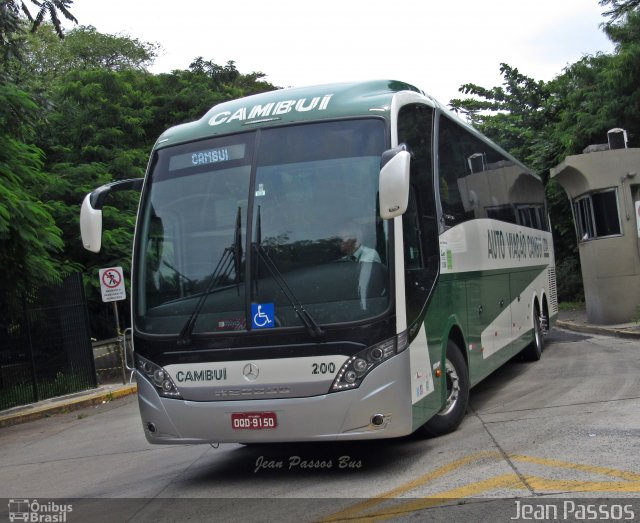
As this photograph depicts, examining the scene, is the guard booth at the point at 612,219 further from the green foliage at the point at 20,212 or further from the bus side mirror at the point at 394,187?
the bus side mirror at the point at 394,187

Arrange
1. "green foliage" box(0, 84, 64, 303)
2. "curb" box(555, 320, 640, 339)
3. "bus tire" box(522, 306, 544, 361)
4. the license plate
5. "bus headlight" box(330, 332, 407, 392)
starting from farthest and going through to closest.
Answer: "curb" box(555, 320, 640, 339) → "green foliage" box(0, 84, 64, 303) → "bus tire" box(522, 306, 544, 361) → the license plate → "bus headlight" box(330, 332, 407, 392)

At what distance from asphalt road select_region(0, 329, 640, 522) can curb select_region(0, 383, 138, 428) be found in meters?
4.16

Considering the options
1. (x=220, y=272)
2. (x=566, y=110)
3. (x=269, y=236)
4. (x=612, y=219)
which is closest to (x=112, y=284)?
(x=220, y=272)

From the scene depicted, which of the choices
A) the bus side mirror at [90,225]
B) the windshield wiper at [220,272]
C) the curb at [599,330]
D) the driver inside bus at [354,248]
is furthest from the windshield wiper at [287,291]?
the curb at [599,330]

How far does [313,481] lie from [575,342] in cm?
1183

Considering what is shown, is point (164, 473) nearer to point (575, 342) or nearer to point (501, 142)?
point (575, 342)

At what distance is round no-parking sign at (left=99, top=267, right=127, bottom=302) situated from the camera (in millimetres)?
17719

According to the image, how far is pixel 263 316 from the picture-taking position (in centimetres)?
670

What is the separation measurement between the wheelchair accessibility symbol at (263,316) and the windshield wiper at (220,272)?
1.23 feet

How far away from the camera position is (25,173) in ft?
49.0

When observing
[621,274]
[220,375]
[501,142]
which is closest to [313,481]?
[220,375]

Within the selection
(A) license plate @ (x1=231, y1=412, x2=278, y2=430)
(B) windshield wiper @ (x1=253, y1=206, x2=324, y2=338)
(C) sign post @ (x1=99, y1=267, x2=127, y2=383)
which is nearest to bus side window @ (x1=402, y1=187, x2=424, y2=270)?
(B) windshield wiper @ (x1=253, y1=206, x2=324, y2=338)

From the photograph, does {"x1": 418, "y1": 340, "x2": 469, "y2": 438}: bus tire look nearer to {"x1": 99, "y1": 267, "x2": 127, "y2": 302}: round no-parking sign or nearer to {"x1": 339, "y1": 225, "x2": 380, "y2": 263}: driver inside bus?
{"x1": 339, "y1": 225, "x2": 380, "y2": 263}: driver inside bus

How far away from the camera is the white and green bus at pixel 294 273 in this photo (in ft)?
21.3
